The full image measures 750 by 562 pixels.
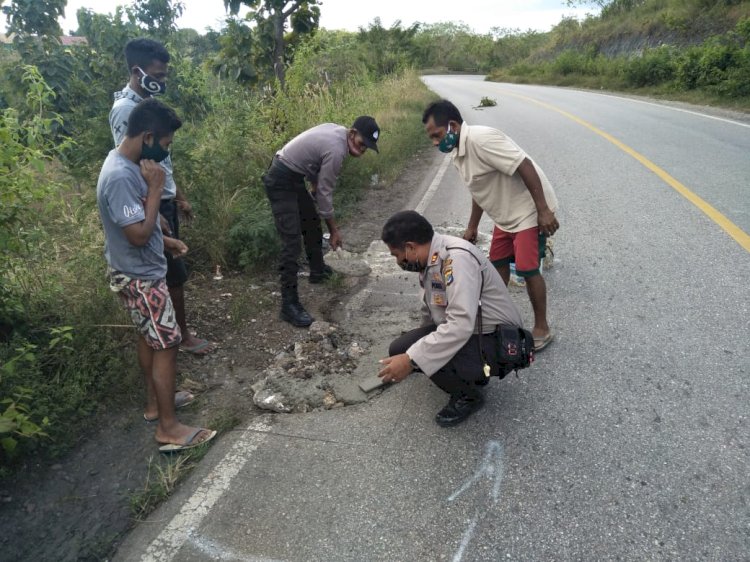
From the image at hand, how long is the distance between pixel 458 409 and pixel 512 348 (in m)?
0.47

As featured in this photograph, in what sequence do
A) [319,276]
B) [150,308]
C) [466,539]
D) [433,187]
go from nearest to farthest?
[466,539] < [150,308] < [319,276] < [433,187]

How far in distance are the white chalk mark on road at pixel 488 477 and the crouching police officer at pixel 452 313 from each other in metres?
0.28

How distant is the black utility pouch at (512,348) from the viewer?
2873mm

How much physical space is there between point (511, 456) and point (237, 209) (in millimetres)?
3848

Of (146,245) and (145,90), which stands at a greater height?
(145,90)

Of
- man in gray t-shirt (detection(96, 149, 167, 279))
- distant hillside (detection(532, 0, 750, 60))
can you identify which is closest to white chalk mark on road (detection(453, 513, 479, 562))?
man in gray t-shirt (detection(96, 149, 167, 279))

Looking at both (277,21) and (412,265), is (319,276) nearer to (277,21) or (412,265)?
(412,265)

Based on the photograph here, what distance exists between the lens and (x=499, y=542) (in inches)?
88.5

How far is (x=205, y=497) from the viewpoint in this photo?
8.43 ft

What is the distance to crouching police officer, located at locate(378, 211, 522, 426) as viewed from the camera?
2.71 metres

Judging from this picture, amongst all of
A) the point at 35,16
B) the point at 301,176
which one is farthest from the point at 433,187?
the point at 35,16

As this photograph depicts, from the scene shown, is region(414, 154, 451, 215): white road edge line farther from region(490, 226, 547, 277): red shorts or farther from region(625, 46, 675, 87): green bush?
region(625, 46, 675, 87): green bush

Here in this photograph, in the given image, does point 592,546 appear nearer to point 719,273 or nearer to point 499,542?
point 499,542

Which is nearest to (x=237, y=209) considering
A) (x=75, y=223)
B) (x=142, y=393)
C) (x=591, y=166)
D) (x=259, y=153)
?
(x=75, y=223)
